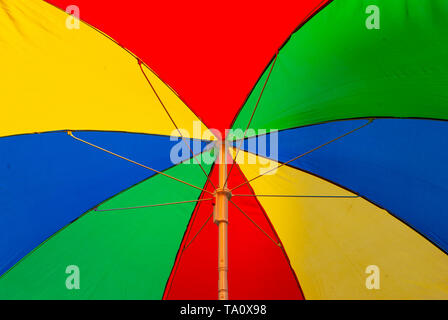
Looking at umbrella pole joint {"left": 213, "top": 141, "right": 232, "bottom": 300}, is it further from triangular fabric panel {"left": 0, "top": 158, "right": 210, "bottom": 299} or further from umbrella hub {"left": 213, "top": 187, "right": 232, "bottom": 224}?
triangular fabric panel {"left": 0, "top": 158, "right": 210, "bottom": 299}

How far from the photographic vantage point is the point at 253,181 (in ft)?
9.31

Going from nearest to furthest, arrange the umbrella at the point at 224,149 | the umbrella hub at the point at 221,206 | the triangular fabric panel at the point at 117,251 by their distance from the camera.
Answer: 1. the umbrella at the point at 224,149
2. the umbrella hub at the point at 221,206
3. the triangular fabric panel at the point at 117,251

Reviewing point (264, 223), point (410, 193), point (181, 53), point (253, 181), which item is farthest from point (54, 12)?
point (410, 193)

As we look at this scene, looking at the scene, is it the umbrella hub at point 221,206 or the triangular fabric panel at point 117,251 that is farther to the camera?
the triangular fabric panel at point 117,251

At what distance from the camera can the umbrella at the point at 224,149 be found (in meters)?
2.22

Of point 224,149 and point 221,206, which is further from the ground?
point 224,149

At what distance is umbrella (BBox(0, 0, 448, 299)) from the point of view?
222cm

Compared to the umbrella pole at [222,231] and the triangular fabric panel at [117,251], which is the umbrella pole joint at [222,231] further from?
the triangular fabric panel at [117,251]

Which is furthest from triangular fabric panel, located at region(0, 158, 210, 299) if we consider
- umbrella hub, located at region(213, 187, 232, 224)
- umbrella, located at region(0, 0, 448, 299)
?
umbrella hub, located at region(213, 187, 232, 224)

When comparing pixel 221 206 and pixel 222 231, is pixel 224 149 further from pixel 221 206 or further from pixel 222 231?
pixel 222 231

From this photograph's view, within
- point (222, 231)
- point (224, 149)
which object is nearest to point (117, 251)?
point (222, 231)

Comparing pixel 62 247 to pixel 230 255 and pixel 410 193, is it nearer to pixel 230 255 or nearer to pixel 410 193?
pixel 230 255

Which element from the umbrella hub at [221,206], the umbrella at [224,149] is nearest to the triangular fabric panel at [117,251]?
the umbrella at [224,149]

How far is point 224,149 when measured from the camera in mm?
2645
